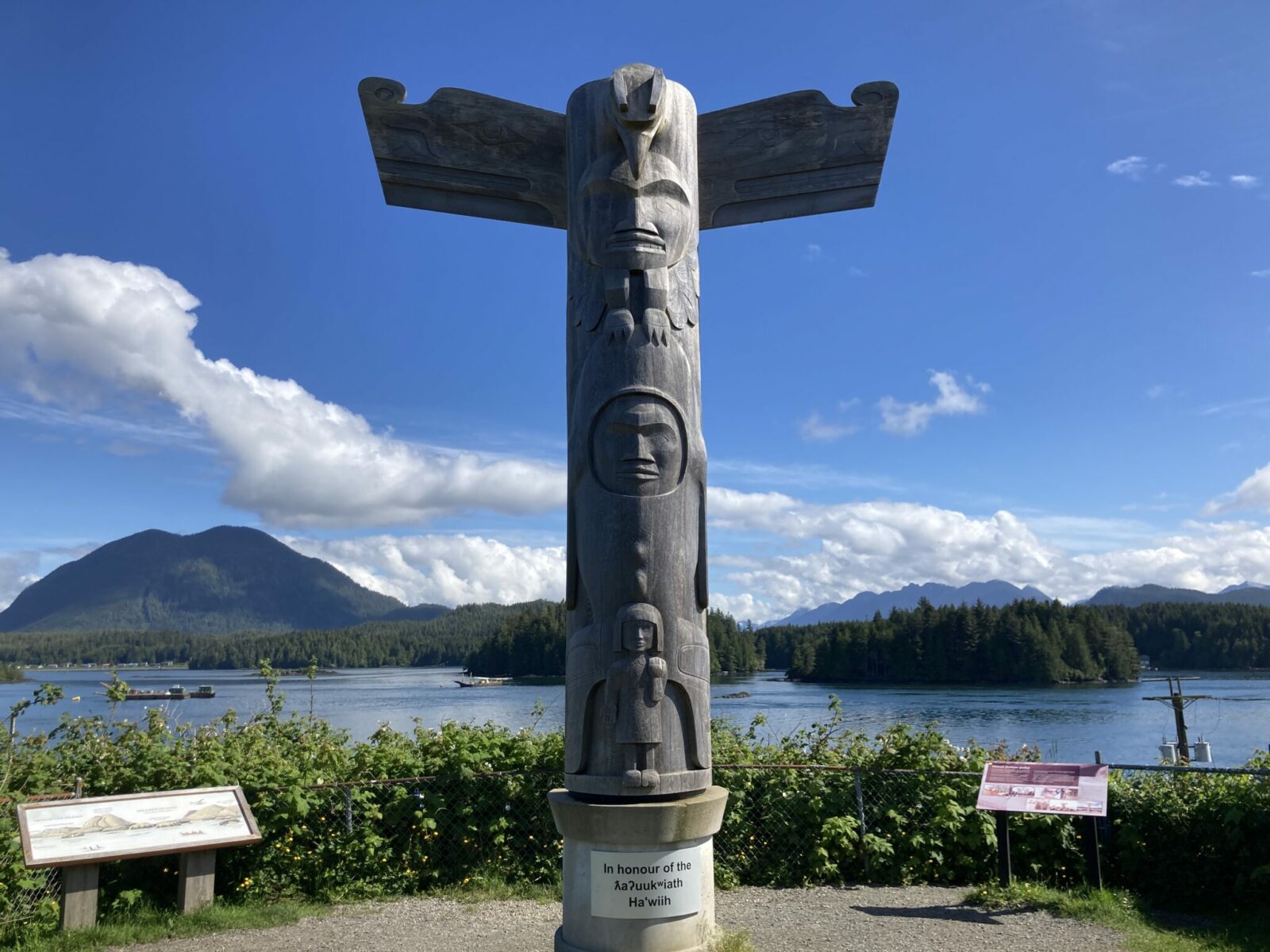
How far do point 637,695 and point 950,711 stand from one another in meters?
32.3

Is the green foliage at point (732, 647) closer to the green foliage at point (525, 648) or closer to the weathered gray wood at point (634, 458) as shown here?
the green foliage at point (525, 648)

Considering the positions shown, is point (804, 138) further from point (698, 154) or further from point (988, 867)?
point (988, 867)

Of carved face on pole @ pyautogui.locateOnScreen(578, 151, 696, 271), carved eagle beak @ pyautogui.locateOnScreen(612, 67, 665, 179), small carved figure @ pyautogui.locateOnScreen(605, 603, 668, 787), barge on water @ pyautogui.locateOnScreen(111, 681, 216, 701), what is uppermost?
carved eagle beak @ pyautogui.locateOnScreen(612, 67, 665, 179)

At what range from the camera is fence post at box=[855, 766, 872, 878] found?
7.86m

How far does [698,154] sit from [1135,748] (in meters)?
23.5

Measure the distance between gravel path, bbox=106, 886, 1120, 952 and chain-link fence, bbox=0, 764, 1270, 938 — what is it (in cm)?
41

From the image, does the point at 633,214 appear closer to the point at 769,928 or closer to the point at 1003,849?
the point at 769,928

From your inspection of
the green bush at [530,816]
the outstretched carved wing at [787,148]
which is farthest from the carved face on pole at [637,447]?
the green bush at [530,816]

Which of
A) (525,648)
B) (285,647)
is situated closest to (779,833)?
(525,648)

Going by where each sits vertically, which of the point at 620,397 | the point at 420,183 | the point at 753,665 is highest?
the point at 420,183

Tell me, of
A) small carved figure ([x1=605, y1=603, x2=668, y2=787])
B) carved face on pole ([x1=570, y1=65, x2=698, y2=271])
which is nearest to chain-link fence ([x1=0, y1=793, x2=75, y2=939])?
small carved figure ([x1=605, y1=603, x2=668, y2=787])

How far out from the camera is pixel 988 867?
7801 mm

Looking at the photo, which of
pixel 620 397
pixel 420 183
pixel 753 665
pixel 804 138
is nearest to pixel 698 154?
pixel 804 138

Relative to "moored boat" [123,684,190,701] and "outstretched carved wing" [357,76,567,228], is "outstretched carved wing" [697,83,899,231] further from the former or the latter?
"moored boat" [123,684,190,701]
